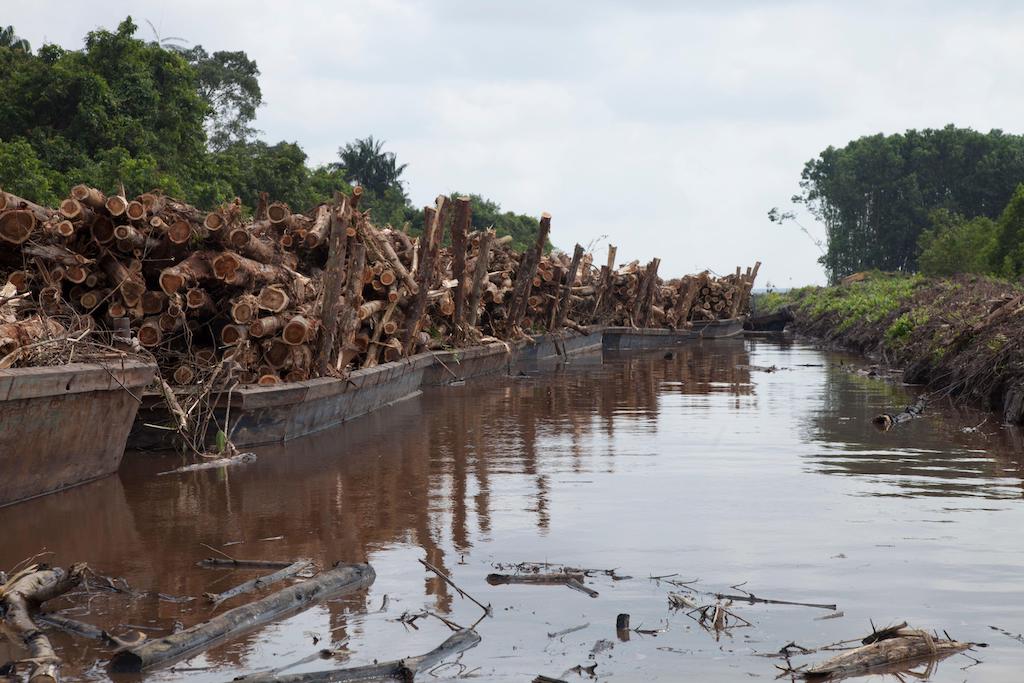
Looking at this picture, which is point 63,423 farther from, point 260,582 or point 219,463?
point 260,582

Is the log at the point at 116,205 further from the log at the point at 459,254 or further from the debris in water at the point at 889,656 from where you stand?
the debris in water at the point at 889,656

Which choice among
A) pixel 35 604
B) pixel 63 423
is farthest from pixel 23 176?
pixel 35 604

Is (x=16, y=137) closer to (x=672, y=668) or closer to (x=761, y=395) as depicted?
(x=761, y=395)

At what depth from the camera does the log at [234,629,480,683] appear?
16.2ft

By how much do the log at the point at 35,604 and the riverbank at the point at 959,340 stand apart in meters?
11.5

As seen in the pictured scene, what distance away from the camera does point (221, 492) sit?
9.60 metres

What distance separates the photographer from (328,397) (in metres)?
13.0

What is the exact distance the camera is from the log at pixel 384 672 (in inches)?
195

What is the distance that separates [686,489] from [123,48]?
27.6m

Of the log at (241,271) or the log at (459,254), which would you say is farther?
the log at (459,254)

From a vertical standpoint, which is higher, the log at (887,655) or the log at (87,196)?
the log at (87,196)

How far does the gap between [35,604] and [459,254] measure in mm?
14257

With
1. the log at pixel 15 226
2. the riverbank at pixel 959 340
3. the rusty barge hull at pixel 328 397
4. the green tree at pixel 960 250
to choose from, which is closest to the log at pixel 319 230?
the rusty barge hull at pixel 328 397

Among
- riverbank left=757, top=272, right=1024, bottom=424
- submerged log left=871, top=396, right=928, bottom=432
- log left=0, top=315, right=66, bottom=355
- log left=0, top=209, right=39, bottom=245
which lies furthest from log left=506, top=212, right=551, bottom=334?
log left=0, top=315, right=66, bottom=355
